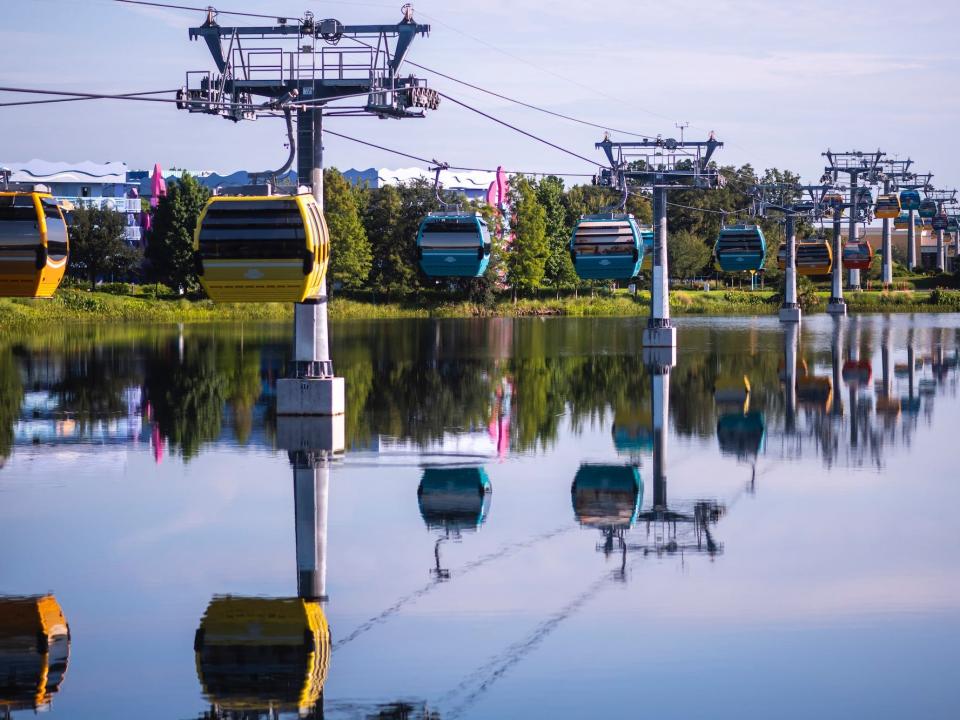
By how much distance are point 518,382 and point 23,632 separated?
36.9m

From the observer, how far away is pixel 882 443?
113 ft

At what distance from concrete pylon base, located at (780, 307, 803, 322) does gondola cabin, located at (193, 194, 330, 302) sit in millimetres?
78353

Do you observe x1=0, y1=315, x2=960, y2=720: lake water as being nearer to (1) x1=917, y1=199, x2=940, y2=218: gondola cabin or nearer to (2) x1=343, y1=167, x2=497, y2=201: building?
(1) x1=917, y1=199, x2=940, y2=218: gondola cabin

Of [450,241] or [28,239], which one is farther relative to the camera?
[450,241]

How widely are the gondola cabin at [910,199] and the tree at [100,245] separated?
64.1m

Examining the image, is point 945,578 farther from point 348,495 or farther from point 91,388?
point 91,388

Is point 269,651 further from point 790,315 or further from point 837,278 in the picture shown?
point 837,278

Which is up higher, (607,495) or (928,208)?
(928,208)

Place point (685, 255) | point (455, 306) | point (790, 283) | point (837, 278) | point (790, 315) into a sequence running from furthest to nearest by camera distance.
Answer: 1. point (685, 255)
2. point (455, 306)
3. point (837, 278)
4. point (790, 283)
5. point (790, 315)

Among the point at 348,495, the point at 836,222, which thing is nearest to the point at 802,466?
the point at 348,495

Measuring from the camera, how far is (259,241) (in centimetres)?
2950

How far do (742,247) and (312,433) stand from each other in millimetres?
45137

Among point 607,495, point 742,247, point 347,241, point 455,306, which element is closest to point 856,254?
point 455,306

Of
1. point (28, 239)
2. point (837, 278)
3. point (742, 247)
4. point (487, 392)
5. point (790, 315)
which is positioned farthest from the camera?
point (837, 278)
